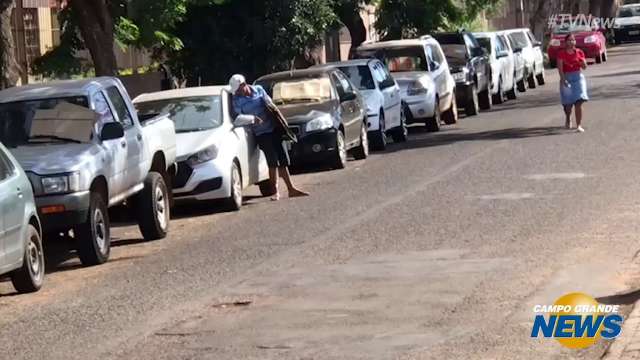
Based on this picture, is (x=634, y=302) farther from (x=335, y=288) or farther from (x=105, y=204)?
(x=105, y=204)

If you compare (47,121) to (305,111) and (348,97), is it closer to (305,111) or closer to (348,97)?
(305,111)

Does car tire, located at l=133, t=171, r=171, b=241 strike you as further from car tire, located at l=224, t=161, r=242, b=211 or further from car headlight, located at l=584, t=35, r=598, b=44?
car headlight, located at l=584, t=35, r=598, b=44

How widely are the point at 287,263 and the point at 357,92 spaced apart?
1038 cm

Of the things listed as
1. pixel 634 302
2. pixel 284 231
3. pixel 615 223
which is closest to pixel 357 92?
pixel 284 231

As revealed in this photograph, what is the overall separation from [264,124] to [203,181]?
5.66ft

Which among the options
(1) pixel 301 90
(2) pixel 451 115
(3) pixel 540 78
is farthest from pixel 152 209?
(3) pixel 540 78

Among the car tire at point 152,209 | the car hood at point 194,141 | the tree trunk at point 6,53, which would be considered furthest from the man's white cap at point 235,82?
the tree trunk at point 6,53

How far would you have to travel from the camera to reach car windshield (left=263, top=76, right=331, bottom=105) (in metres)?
22.2

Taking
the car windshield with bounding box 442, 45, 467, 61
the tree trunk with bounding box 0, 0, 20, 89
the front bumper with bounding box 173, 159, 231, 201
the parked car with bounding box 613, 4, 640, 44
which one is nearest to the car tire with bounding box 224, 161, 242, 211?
the front bumper with bounding box 173, 159, 231, 201

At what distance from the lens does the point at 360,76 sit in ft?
82.0

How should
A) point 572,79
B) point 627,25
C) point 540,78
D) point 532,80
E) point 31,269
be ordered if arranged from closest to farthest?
point 31,269
point 572,79
point 532,80
point 540,78
point 627,25

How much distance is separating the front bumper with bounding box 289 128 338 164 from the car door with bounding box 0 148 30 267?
918 cm

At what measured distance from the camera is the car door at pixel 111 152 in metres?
14.3

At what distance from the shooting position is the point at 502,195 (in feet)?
54.9
